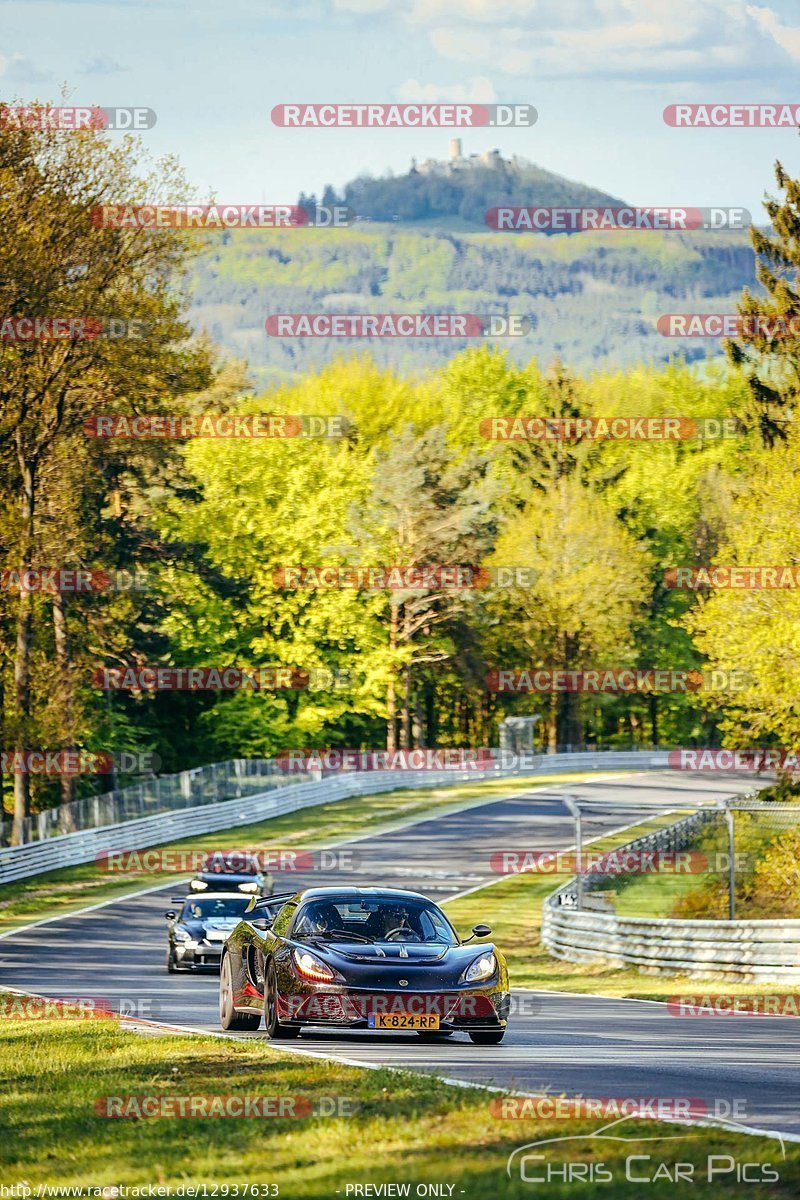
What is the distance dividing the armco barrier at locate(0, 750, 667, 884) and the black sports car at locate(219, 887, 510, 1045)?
30.3 m

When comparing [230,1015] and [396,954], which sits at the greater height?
[396,954]

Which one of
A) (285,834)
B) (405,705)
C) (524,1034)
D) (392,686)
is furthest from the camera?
(405,705)

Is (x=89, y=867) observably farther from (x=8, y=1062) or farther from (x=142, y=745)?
(x=8, y=1062)

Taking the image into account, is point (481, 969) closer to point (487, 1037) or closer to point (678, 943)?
point (487, 1037)

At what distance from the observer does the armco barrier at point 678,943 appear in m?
24.3

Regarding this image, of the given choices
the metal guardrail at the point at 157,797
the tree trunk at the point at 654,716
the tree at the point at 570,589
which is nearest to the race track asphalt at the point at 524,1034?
the metal guardrail at the point at 157,797

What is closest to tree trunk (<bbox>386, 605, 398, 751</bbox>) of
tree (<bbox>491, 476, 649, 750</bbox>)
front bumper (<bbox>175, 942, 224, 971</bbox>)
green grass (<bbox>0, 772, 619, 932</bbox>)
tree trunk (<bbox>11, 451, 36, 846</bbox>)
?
green grass (<bbox>0, 772, 619, 932</bbox>)

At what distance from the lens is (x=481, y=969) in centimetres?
1487

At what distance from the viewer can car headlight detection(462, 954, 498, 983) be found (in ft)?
48.3

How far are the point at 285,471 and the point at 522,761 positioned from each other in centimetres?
1519

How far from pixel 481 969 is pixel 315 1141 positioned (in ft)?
18.2

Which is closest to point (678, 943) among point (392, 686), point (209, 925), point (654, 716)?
point (209, 925)

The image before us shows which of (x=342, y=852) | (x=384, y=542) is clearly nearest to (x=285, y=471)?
(x=384, y=542)

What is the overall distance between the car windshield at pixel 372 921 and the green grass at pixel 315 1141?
2629 millimetres
